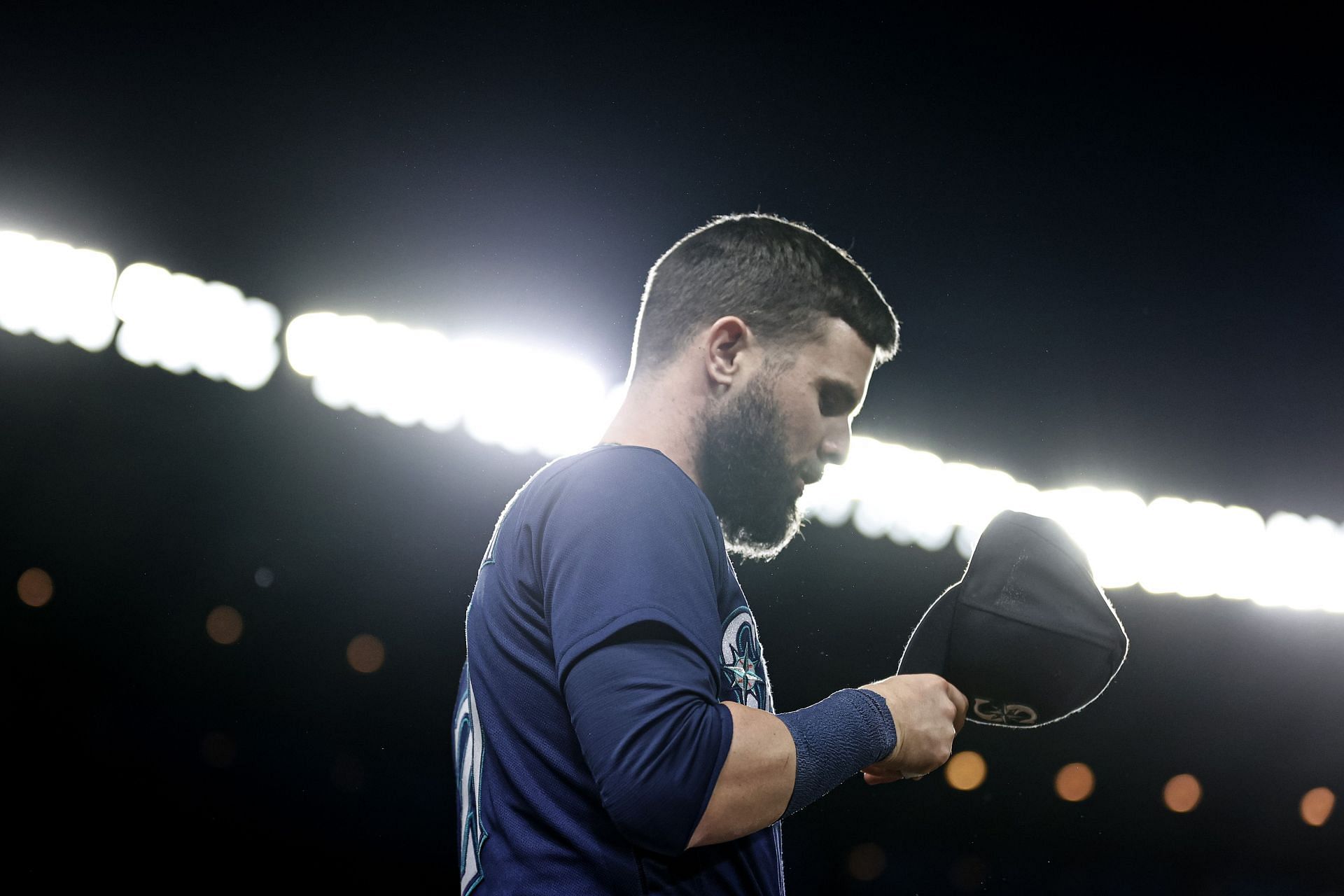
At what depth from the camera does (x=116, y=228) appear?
294 cm

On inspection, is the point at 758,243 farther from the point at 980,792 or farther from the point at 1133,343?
the point at 980,792

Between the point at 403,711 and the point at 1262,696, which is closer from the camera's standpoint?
the point at 403,711

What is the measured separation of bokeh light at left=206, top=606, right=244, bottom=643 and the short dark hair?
11.5 feet

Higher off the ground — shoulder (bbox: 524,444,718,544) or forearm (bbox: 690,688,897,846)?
shoulder (bbox: 524,444,718,544)

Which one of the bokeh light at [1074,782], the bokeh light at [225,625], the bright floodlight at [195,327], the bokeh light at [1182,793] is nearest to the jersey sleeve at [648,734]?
the bright floodlight at [195,327]

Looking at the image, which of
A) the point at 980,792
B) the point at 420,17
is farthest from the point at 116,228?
the point at 980,792

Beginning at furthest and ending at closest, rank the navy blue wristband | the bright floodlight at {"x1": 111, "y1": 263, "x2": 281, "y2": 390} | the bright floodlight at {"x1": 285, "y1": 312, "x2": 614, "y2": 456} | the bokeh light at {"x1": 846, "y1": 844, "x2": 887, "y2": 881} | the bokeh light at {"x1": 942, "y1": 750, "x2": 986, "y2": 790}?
the bokeh light at {"x1": 942, "y1": 750, "x2": 986, "y2": 790} → the bokeh light at {"x1": 846, "y1": 844, "x2": 887, "y2": 881} → the bright floodlight at {"x1": 285, "y1": 312, "x2": 614, "y2": 456} → the bright floodlight at {"x1": 111, "y1": 263, "x2": 281, "y2": 390} → the navy blue wristband

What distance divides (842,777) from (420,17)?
2825 mm

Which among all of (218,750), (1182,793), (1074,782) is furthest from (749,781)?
(1182,793)

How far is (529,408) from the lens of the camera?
11.8 ft

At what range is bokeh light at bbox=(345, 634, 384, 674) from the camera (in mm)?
4336

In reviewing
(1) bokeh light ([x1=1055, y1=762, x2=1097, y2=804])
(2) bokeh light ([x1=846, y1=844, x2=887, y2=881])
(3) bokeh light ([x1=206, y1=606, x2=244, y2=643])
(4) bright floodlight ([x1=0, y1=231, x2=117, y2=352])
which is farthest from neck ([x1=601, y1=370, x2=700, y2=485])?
(1) bokeh light ([x1=1055, y1=762, x2=1097, y2=804])

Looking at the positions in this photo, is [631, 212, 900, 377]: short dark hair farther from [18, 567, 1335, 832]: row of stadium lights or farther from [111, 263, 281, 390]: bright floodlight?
[18, 567, 1335, 832]: row of stadium lights

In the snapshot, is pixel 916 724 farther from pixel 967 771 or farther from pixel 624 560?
pixel 967 771
